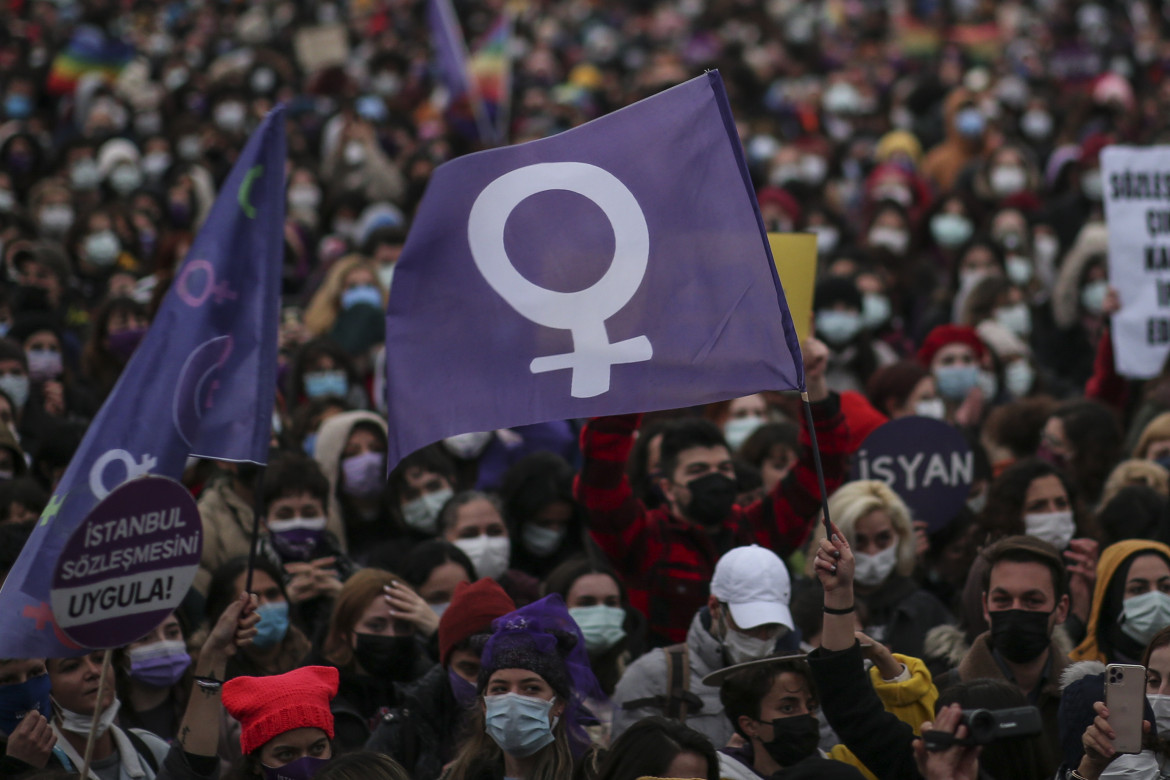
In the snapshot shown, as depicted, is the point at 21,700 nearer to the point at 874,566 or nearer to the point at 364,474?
the point at 364,474

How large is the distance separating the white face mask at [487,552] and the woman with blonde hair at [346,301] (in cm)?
322

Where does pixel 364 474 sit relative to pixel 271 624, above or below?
above

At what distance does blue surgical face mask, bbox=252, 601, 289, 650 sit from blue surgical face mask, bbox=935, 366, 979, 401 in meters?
4.42

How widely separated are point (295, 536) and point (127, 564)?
221cm

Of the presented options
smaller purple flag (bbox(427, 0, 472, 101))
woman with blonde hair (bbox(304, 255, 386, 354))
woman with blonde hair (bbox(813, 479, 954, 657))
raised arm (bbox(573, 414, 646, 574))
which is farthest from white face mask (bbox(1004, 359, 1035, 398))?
smaller purple flag (bbox(427, 0, 472, 101))

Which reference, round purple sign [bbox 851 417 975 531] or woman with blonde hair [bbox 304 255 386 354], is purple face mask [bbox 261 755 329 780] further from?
woman with blonde hair [bbox 304 255 386 354]

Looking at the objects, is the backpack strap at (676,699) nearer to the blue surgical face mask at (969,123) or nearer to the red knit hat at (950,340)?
the red knit hat at (950,340)

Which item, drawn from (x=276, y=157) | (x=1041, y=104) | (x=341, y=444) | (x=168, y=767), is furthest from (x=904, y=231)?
(x=168, y=767)

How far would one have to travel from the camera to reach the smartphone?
4.11 meters

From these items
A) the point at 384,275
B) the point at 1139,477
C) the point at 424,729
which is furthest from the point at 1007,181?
the point at 424,729

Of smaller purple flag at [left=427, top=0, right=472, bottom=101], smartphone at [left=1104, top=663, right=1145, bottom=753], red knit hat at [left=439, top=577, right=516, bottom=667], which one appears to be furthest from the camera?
smaller purple flag at [left=427, top=0, right=472, bottom=101]

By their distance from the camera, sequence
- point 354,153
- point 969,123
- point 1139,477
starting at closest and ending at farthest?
point 1139,477
point 354,153
point 969,123

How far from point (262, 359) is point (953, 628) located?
2.73 meters

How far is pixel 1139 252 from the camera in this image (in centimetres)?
848
